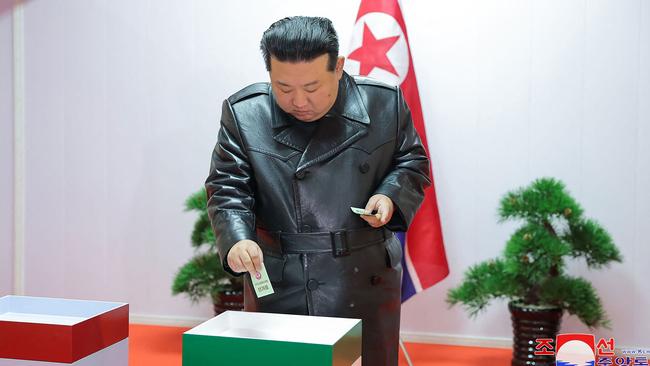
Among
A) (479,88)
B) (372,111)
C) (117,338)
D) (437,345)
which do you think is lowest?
(437,345)

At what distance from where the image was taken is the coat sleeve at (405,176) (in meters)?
1.71

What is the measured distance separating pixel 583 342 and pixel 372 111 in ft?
2.32

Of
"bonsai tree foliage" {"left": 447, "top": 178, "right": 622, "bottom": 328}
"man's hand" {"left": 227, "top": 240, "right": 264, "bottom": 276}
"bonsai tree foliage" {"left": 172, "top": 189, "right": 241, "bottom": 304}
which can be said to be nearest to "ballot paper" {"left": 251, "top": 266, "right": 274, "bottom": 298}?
"man's hand" {"left": 227, "top": 240, "right": 264, "bottom": 276}

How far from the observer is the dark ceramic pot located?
3234 millimetres

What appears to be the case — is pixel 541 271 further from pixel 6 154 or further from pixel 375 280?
pixel 6 154

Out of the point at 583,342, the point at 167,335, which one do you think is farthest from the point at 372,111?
the point at 167,335

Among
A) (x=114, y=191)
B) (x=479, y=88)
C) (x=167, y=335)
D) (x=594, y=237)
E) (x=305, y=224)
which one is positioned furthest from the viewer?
(x=114, y=191)

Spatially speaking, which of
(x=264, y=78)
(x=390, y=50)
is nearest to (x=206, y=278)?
(x=264, y=78)

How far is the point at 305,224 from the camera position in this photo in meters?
1.69

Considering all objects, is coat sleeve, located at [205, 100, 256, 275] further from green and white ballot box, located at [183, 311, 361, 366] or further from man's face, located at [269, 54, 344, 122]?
green and white ballot box, located at [183, 311, 361, 366]

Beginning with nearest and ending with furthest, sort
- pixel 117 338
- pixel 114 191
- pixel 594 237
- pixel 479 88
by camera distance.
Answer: pixel 117 338 < pixel 594 237 < pixel 479 88 < pixel 114 191

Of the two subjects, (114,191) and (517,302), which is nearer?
(517,302)

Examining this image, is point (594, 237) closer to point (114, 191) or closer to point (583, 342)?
point (583, 342)

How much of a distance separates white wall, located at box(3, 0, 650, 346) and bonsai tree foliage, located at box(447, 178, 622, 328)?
0.36m
